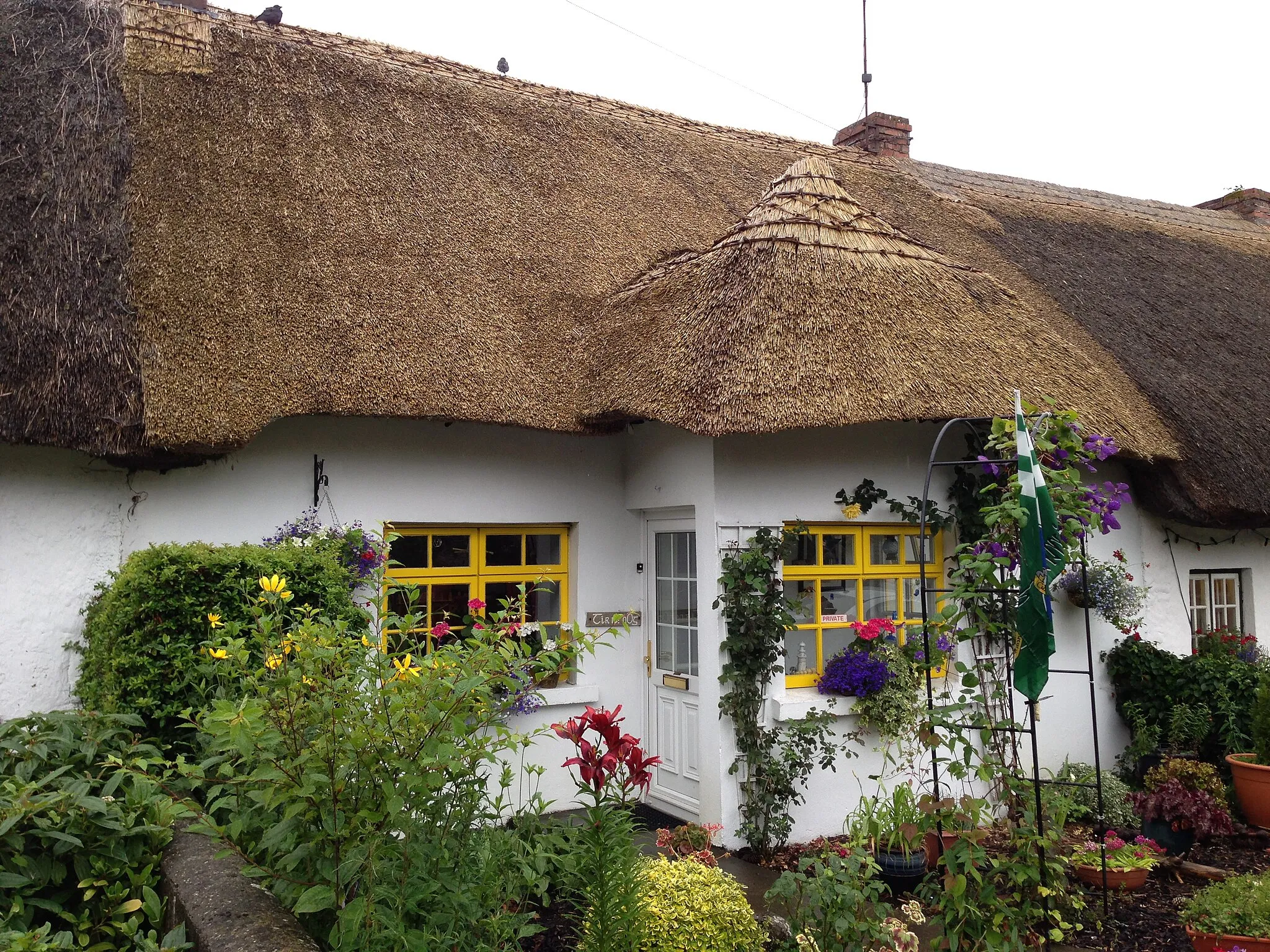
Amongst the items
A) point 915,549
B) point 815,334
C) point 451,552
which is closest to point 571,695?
point 451,552

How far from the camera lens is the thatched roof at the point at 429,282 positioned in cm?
549

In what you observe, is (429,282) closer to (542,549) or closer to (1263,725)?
(542,549)

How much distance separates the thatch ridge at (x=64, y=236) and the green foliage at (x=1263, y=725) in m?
7.65

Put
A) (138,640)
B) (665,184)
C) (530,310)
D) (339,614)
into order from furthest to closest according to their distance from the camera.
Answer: (665,184)
(530,310)
(339,614)
(138,640)

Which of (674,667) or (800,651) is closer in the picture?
(800,651)

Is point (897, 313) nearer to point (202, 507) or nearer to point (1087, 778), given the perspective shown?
point (1087, 778)

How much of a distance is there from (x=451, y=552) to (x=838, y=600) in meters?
2.78

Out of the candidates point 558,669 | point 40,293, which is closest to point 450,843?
point 558,669

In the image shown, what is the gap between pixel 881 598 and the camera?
6.90m

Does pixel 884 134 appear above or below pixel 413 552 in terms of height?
above

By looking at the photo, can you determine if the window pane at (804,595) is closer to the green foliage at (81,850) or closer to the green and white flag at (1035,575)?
the green and white flag at (1035,575)

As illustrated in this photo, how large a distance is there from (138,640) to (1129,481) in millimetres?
7495

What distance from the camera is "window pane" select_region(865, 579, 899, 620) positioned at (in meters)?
6.84

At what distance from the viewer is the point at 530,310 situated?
6980 mm
